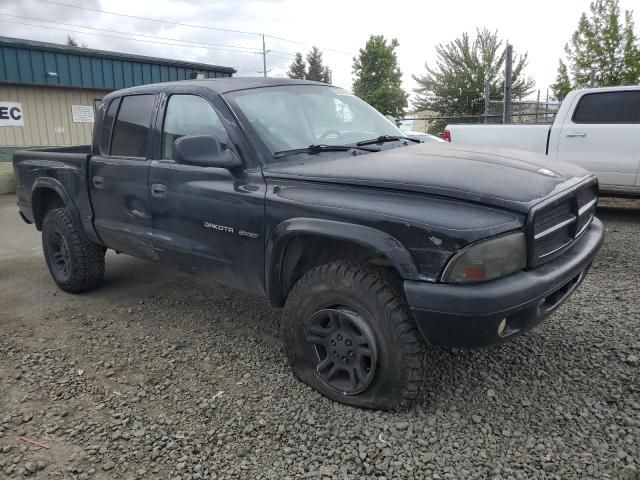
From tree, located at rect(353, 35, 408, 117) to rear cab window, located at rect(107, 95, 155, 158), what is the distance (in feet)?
96.9

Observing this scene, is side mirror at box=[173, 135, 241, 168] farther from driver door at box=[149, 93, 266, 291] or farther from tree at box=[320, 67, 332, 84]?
tree at box=[320, 67, 332, 84]

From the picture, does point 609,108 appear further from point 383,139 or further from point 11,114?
point 11,114

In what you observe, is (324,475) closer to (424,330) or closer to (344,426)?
(344,426)

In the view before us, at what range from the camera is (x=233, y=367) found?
324 centimetres

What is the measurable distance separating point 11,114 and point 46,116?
2.54ft

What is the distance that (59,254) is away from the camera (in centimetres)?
484

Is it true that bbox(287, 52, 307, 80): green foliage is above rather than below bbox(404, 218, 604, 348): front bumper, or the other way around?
above

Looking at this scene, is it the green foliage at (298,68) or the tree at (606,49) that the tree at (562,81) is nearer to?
the tree at (606,49)

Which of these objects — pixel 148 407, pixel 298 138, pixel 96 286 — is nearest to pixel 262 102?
pixel 298 138

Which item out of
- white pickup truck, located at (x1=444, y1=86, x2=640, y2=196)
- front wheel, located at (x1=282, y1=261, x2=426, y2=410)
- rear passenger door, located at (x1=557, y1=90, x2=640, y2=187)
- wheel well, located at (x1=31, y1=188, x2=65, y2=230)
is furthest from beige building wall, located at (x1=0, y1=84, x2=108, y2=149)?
front wheel, located at (x1=282, y1=261, x2=426, y2=410)

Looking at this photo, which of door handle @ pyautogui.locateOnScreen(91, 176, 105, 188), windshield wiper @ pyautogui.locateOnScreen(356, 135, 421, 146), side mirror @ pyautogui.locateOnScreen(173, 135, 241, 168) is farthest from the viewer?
door handle @ pyautogui.locateOnScreen(91, 176, 105, 188)

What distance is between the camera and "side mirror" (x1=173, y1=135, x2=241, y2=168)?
2859 mm

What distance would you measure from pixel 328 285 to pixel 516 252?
0.95m

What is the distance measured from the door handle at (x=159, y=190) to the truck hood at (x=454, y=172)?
36.9 inches
